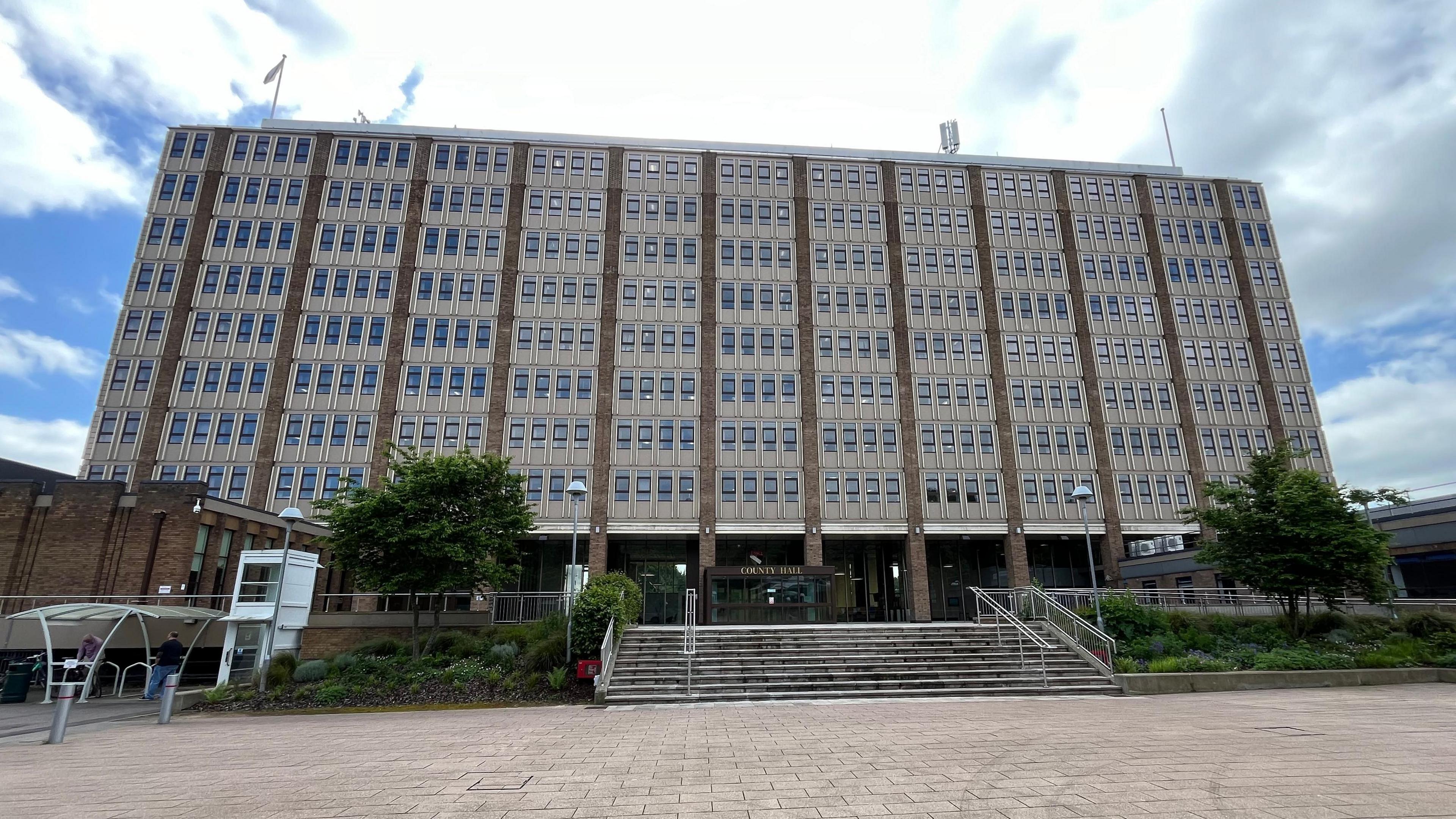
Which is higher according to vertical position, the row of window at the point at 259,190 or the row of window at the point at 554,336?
the row of window at the point at 259,190

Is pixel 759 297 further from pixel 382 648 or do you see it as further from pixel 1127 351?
pixel 382 648

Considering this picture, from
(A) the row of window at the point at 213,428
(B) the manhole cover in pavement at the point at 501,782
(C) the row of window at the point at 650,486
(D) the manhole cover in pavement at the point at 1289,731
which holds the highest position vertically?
(A) the row of window at the point at 213,428

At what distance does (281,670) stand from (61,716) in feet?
19.8

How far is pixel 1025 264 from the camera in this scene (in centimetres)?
4169

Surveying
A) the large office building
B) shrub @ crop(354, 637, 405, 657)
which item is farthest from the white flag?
shrub @ crop(354, 637, 405, 657)

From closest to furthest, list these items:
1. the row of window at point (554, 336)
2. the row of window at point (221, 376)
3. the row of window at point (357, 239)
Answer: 1. the row of window at point (221, 376)
2. the row of window at point (554, 336)
3. the row of window at point (357, 239)

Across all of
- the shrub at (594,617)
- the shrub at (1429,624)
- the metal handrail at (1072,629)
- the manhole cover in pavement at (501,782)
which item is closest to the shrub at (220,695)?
the shrub at (594,617)

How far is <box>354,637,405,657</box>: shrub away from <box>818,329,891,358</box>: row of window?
25.0 metres

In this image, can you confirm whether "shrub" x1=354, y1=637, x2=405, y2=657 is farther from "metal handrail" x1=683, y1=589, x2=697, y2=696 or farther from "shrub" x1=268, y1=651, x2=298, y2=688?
"metal handrail" x1=683, y1=589, x2=697, y2=696

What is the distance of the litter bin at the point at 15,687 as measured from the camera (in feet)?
60.5

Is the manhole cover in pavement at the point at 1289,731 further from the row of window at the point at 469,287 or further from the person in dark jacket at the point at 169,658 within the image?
the row of window at the point at 469,287

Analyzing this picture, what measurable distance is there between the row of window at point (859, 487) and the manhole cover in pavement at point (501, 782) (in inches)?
1112

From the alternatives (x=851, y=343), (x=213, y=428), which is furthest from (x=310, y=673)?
→ (x=851, y=343)

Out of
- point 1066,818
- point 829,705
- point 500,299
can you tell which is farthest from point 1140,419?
point 1066,818
